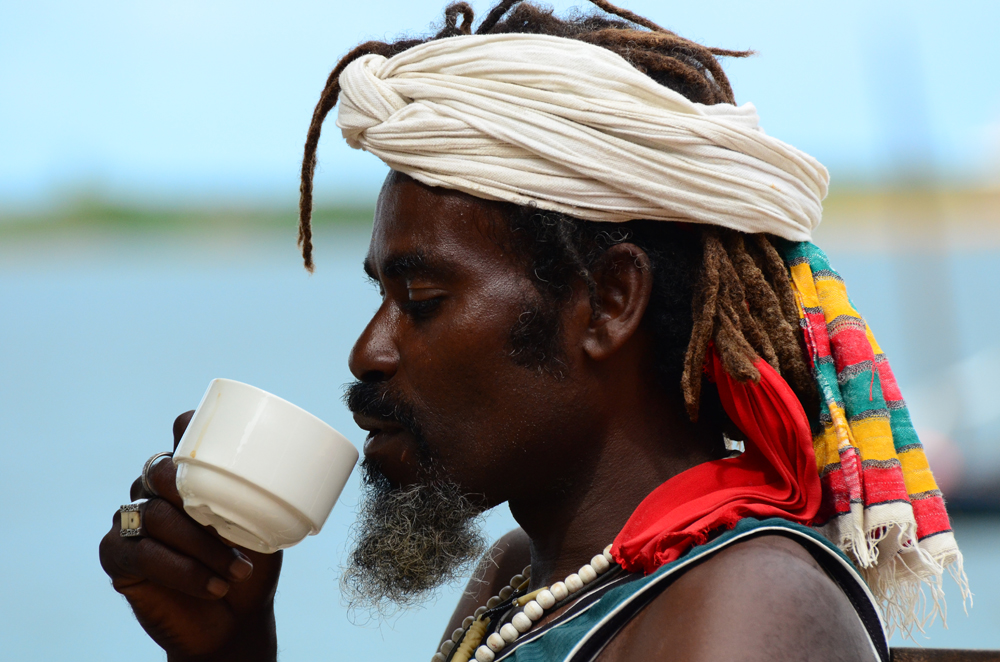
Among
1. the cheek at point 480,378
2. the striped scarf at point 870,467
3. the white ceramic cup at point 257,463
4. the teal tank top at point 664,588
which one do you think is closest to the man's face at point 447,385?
the cheek at point 480,378

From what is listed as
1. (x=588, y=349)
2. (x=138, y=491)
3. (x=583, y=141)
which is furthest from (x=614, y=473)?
(x=138, y=491)

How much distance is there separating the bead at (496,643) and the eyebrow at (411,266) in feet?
2.03

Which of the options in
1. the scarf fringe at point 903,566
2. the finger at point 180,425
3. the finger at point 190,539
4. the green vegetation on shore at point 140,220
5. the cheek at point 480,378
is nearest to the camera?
the scarf fringe at point 903,566

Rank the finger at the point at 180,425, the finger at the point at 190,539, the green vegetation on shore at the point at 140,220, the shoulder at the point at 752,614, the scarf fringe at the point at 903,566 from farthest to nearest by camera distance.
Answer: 1. the green vegetation on shore at the point at 140,220
2. the finger at the point at 180,425
3. the finger at the point at 190,539
4. the scarf fringe at the point at 903,566
5. the shoulder at the point at 752,614

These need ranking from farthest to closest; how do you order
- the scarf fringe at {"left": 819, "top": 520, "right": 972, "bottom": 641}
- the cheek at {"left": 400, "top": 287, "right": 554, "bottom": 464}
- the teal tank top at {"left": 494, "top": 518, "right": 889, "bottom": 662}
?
the cheek at {"left": 400, "top": 287, "right": 554, "bottom": 464} → the scarf fringe at {"left": 819, "top": 520, "right": 972, "bottom": 641} → the teal tank top at {"left": 494, "top": 518, "right": 889, "bottom": 662}

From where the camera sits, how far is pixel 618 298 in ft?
5.21

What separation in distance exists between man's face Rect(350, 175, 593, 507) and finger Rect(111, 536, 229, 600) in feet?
1.29

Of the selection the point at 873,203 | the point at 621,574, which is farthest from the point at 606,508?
the point at 873,203

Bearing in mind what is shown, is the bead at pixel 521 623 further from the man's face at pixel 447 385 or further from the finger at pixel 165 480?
the finger at pixel 165 480

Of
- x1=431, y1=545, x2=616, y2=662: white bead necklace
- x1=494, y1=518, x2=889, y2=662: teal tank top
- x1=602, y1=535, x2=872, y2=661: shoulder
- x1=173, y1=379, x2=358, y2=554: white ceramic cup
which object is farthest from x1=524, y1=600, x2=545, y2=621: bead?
x1=173, y1=379, x2=358, y2=554: white ceramic cup

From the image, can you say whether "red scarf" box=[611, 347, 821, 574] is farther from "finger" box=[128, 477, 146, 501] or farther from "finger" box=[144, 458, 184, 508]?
"finger" box=[128, 477, 146, 501]

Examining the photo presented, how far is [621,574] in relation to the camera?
1.53m

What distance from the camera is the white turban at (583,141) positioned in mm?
1499

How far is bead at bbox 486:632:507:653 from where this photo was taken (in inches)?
63.1
